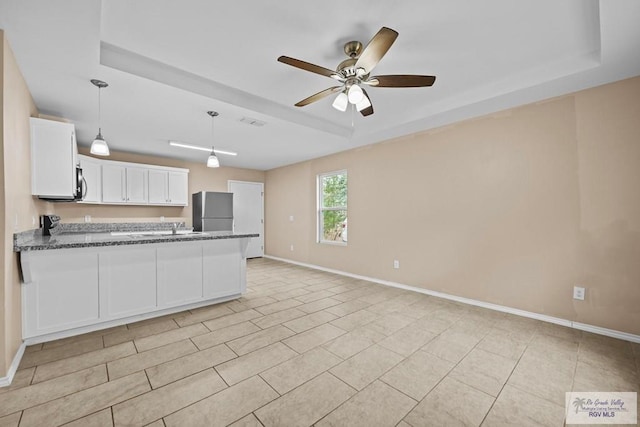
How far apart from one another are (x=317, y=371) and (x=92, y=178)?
5.07 m

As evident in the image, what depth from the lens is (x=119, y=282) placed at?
9.09 feet

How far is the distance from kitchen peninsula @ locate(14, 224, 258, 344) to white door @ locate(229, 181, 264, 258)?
129 inches

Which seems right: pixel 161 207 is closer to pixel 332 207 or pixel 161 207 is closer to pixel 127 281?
pixel 127 281

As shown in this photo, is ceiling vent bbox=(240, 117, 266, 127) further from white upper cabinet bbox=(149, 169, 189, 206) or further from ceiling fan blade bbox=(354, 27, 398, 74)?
white upper cabinet bbox=(149, 169, 189, 206)

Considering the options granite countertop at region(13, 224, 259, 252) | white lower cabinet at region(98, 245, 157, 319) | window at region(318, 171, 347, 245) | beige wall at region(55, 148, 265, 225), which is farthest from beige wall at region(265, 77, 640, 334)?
beige wall at region(55, 148, 265, 225)

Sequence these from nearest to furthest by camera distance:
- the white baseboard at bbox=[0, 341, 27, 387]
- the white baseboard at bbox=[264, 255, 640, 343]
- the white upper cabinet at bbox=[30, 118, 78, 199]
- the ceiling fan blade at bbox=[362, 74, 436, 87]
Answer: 1. the white baseboard at bbox=[0, 341, 27, 387]
2. the ceiling fan blade at bbox=[362, 74, 436, 87]
3. the white baseboard at bbox=[264, 255, 640, 343]
4. the white upper cabinet at bbox=[30, 118, 78, 199]

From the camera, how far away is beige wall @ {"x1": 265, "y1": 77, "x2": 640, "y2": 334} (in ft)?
8.41

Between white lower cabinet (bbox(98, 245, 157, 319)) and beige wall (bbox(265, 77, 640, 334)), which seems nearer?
beige wall (bbox(265, 77, 640, 334))

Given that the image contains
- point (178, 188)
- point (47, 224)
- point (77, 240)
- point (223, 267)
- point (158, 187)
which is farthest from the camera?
point (178, 188)

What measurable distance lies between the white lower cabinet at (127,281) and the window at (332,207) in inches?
130

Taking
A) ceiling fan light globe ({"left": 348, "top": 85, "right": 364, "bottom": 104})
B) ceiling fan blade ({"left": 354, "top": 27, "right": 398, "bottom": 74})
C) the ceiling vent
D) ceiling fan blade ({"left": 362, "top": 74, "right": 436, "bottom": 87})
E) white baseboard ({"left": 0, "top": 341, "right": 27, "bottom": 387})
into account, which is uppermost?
the ceiling vent

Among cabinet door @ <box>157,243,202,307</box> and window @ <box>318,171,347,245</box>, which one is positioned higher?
window @ <box>318,171,347,245</box>

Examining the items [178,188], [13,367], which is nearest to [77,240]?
[13,367]
